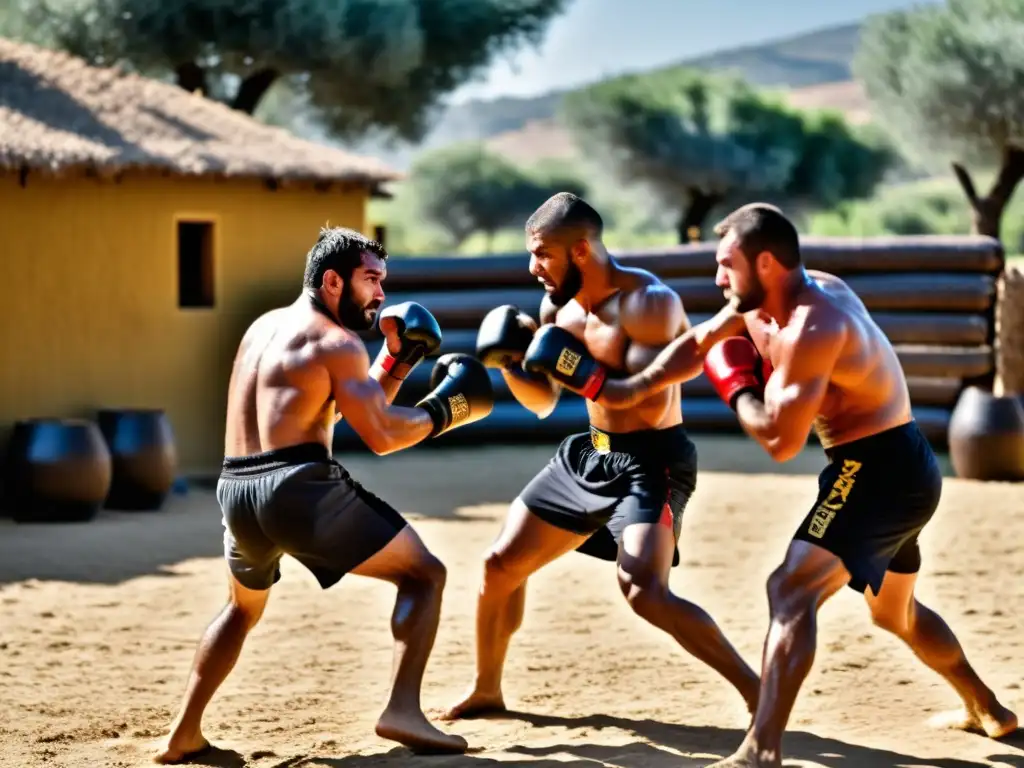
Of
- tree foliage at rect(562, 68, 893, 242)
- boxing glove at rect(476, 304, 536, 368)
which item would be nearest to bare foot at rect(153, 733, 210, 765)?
boxing glove at rect(476, 304, 536, 368)

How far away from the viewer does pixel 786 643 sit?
5.09 meters

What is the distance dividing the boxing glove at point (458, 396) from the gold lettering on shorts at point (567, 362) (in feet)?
0.82

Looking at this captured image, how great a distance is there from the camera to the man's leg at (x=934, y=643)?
5672mm

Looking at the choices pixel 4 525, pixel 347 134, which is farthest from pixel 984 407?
pixel 347 134

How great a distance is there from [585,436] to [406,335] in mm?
847

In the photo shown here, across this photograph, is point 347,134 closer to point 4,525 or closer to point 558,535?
point 4,525

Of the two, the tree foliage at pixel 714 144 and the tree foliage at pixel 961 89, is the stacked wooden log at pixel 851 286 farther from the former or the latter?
the tree foliage at pixel 714 144

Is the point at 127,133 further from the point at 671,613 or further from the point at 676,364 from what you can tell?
the point at 671,613

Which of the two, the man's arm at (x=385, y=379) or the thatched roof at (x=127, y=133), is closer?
the man's arm at (x=385, y=379)

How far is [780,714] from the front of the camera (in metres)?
5.05

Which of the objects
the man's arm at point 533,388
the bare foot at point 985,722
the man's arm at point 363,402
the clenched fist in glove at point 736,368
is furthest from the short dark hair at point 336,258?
the bare foot at point 985,722

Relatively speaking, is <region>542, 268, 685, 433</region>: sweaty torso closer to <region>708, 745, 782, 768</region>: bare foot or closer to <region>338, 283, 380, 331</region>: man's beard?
<region>338, 283, 380, 331</region>: man's beard

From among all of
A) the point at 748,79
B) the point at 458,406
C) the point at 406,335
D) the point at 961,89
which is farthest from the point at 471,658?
the point at 748,79

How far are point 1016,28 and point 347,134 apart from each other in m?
14.3
